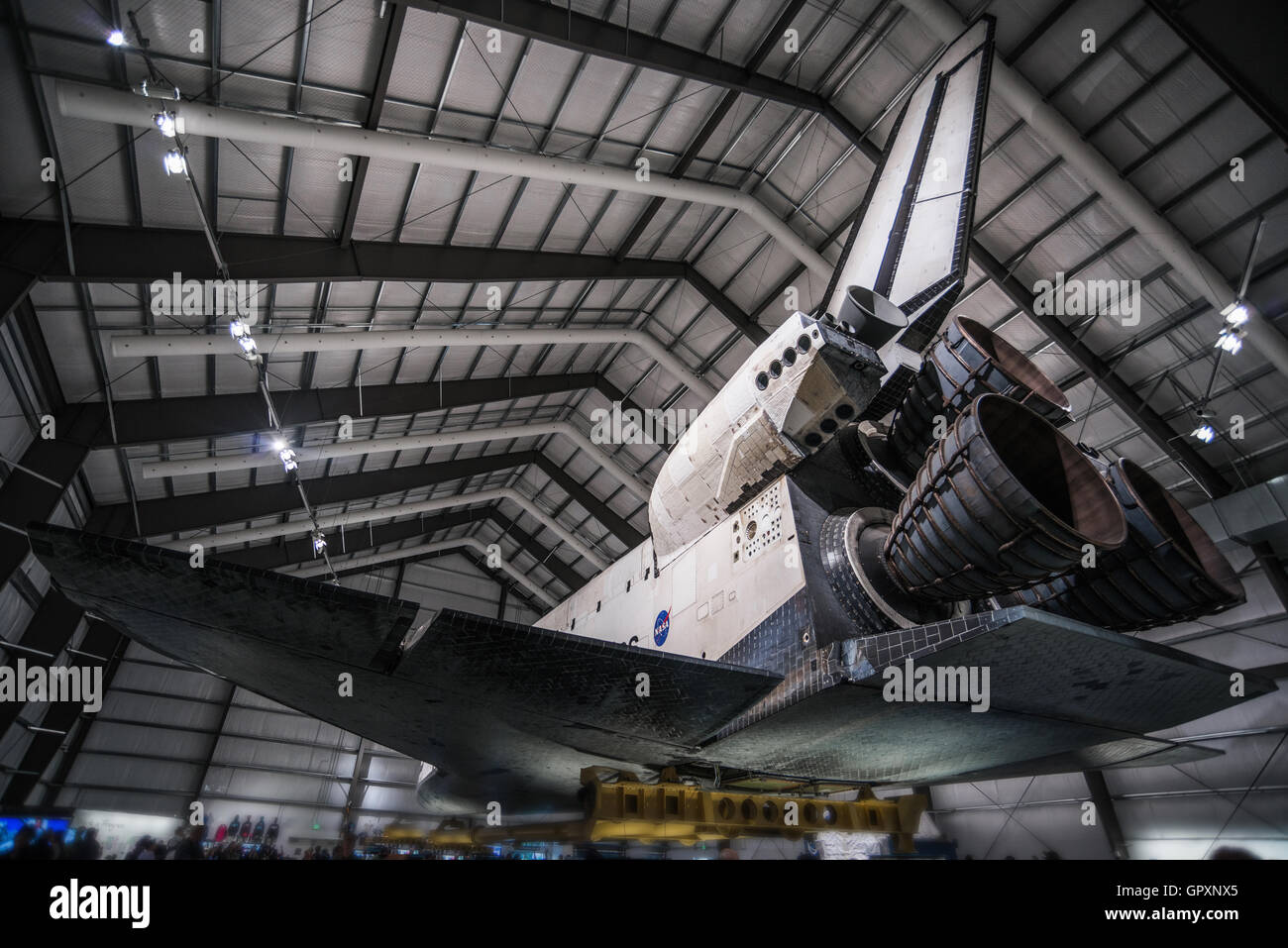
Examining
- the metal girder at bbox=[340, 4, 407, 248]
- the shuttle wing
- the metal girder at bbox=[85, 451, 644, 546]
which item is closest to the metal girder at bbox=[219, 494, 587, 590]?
the metal girder at bbox=[85, 451, 644, 546]

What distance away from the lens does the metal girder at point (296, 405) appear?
11.6m

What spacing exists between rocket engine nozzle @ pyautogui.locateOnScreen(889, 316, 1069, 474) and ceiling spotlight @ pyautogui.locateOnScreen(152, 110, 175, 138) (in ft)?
26.8

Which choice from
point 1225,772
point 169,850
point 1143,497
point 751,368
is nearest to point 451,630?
point 169,850

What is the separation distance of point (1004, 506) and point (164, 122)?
8919 mm

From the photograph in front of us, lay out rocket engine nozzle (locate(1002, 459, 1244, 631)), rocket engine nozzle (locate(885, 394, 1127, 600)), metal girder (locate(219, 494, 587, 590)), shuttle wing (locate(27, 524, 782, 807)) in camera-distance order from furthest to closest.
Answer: metal girder (locate(219, 494, 587, 590)) < rocket engine nozzle (locate(1002, 459, 1244, 631)) < shuttle wing (locate(27, 524, 782, 807)) < rocket engine nozzle (locate(885, 394, 1127, 600))

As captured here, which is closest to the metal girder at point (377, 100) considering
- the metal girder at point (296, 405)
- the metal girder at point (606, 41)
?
the metal girder at point (606, 41)

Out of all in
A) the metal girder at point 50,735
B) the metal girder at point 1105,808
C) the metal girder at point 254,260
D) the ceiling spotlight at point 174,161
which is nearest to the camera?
the ceiling spotlight at point 174,161

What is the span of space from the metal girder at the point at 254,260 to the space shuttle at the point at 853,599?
22.6ft

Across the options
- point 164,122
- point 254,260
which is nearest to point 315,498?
point 254,260

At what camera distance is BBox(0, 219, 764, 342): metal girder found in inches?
319

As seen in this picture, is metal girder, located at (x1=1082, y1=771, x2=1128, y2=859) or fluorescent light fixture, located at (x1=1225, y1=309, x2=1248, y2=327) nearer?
fluorescent light fixture, located at (x1=1225, y1=309, x2=1248, y2=327)

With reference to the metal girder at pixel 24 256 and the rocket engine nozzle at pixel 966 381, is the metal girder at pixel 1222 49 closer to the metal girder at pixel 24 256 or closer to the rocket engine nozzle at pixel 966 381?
the rocket engine nozzle at pixel 966 381

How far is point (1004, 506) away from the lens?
121 inches

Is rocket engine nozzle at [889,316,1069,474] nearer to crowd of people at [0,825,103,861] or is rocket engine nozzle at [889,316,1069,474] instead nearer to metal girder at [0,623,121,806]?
crowd of people at [0,825,103,861]
